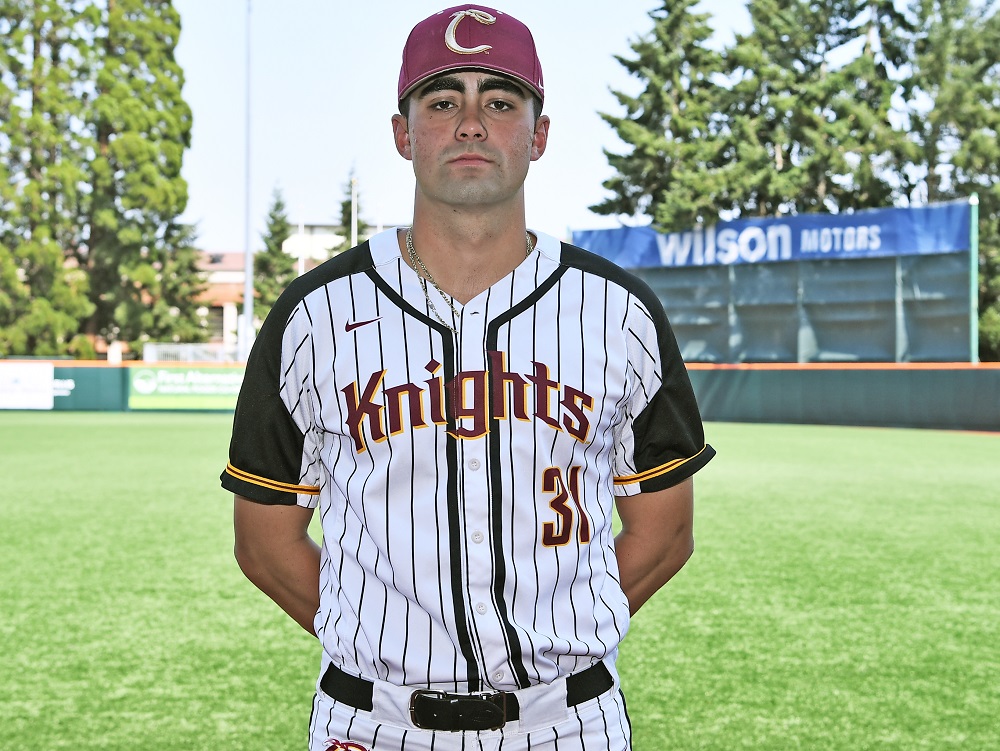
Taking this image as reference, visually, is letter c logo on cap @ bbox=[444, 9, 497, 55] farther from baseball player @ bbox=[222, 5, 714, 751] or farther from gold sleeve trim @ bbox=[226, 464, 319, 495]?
gold sleeve trim @ bbox=[226, 464, 319, 495]

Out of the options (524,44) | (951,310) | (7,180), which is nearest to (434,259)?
(524,44)

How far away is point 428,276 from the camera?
211cm

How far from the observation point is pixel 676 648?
521 centimetres

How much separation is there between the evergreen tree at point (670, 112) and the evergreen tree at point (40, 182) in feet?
54.7

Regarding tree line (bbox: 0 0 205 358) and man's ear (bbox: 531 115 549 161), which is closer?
man's ear (bbox: 531 115 549 161)

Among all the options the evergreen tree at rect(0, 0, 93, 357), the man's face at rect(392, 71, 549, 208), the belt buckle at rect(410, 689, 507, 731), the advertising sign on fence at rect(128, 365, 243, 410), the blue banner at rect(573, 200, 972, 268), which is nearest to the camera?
the belt buckle at rect(410, 689, 507, 731)

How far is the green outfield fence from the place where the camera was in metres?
20.2

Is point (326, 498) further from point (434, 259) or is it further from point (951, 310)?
point (951, 310)

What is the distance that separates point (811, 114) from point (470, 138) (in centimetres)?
3576

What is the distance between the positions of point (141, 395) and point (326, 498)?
24561 mm

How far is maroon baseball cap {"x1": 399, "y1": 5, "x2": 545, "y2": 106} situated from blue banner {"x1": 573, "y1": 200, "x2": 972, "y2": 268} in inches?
805

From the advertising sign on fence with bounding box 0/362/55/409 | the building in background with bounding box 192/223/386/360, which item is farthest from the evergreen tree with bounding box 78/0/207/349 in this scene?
the building in background with bounding box 192/223/386/360

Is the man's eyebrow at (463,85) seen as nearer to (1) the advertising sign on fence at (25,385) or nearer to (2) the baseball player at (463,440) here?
(2) the baseball player at (463,440)

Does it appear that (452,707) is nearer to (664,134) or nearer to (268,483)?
(268,483)
